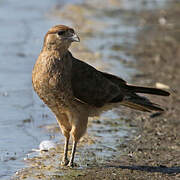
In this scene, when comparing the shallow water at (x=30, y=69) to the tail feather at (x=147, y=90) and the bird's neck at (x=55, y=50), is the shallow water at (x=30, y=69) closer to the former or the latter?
the tail feather at (x=147, y=90)

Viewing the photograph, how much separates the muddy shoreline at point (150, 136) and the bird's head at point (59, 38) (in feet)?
4.30

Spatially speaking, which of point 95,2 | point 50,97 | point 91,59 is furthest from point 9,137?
point 95,2

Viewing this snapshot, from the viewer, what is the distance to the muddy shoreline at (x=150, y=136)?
5.84 meters

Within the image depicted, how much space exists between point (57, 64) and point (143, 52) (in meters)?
5.75

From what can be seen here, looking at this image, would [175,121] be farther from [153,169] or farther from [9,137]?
[9,137]

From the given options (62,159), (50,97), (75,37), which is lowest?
(62,159)

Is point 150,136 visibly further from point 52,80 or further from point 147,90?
point 52,80

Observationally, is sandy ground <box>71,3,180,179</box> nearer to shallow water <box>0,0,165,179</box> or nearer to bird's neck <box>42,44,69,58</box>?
shallow water <box>0,0,165,179</box>

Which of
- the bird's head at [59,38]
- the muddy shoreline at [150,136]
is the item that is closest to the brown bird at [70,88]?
the bird's head at [59,38]

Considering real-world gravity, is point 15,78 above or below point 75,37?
below

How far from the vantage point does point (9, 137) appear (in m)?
6.72

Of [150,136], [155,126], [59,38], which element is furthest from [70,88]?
[155,126]

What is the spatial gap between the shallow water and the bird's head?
1342 mm

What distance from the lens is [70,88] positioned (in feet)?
19.1
